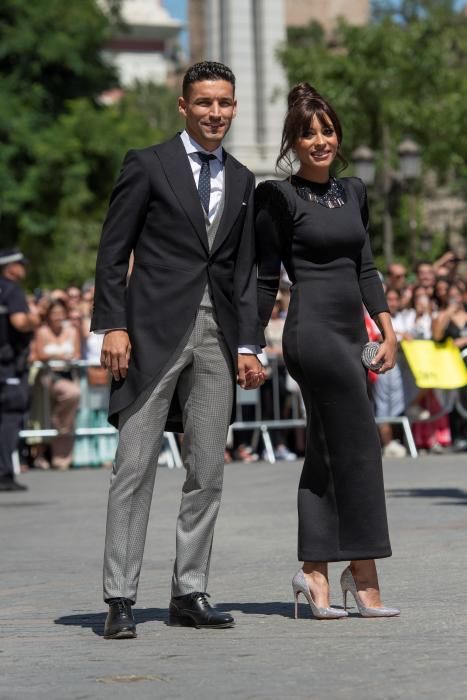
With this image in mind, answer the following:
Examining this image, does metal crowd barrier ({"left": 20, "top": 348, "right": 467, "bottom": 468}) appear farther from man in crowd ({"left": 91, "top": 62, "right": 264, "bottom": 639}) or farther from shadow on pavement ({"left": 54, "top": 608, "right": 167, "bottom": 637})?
man in crowd ({"left": 91, "top": 62, "right": 264, "bottom": 639})

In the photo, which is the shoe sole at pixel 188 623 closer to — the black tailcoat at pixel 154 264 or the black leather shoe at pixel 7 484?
the black tailcoat at pixel 154 264

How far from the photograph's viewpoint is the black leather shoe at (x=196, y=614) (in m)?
7.21

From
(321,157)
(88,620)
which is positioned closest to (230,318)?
(321,157)

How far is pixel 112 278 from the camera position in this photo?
718cm

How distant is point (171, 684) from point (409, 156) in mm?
26036

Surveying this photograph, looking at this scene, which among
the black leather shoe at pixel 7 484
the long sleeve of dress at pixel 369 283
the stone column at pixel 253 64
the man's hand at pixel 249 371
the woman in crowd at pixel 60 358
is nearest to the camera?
the man's hand at pixel 249 371

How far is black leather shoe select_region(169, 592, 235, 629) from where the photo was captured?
284 inches

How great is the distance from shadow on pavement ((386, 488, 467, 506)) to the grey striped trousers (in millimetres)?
6428

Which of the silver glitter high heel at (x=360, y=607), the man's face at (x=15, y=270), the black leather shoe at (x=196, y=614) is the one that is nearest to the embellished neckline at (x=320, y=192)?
the silver glitter high heel at (x=360, y=607)

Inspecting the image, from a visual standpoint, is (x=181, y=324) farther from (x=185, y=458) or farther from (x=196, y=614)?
(x=196, y=614)

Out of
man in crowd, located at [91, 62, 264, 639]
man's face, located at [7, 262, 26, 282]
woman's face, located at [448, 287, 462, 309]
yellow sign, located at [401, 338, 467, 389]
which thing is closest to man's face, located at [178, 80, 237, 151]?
man in crowd, located at [91, 62, 264, 639]

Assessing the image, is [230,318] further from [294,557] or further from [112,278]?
[294,557]

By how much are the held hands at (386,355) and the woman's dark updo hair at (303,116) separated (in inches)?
28.3

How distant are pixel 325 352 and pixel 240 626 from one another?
1121 mm
